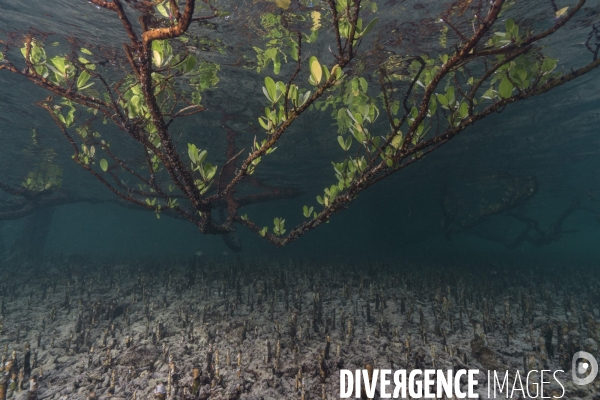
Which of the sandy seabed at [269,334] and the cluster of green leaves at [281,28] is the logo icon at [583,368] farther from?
the cluster of green leaves at [281,28]

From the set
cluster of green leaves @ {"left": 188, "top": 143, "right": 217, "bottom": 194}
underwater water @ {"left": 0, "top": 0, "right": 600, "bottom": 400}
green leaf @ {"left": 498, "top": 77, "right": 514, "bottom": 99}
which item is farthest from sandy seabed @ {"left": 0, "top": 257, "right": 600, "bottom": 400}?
green leaf @ {"left": 498, "top": 77, "right": 514, "bottom": 99}

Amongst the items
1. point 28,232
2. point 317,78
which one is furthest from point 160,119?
point 28,232

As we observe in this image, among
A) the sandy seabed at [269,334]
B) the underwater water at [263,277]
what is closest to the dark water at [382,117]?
the underwater water at [263,277]

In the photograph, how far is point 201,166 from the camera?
364 cm

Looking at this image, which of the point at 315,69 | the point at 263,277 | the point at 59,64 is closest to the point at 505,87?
the point at 315,69

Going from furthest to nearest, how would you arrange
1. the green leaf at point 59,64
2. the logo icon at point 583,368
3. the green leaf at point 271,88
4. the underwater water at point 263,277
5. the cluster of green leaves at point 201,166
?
the logo icon at point 583,368 < the underwater water at point 263,277 < the cluster of green leaves at point 201,166 < the green leaf at point 59,64 < the green leaf at point 271,88

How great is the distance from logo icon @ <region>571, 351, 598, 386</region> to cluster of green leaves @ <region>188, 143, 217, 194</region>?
7.27m

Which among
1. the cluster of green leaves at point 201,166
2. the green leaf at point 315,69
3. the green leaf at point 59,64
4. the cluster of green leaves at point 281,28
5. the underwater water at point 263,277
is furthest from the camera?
the cluster of green leaves at point 281,28

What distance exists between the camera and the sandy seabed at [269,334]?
5395 mm

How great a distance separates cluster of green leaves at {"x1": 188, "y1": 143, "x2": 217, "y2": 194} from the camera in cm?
340

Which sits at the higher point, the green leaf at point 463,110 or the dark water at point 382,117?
the dark water at point 382,117

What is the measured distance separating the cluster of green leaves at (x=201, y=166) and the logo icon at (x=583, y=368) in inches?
286

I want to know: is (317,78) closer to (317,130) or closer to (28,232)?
(317,130)

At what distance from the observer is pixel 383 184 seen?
94.5ft
